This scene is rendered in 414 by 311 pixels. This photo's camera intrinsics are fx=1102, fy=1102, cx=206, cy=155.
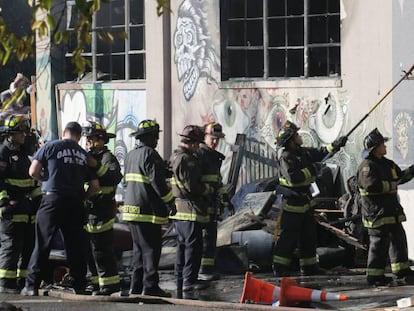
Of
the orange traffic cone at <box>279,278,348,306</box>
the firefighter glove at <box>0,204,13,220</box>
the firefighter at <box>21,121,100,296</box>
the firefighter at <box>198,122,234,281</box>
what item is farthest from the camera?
the firefighter at <box>198,122,234,281</box>

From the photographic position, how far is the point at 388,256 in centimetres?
1339

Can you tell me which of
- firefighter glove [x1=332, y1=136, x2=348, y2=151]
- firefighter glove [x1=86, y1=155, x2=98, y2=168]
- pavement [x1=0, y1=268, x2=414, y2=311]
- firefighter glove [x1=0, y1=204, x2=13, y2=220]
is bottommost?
pavement [x1=0, y1=268, x2=414, y2=311]

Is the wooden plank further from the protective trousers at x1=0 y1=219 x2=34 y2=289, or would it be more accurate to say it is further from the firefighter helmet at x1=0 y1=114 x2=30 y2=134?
the firefighter helmet at x1=0 y1=114 x2=30 y2=134

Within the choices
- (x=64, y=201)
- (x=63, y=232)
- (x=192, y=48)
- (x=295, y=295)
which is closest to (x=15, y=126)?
(x=64, y=201)

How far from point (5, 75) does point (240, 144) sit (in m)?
9.71

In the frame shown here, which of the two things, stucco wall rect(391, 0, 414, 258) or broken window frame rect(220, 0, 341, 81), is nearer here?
stucco wall rect(391, 0, 414, 258)

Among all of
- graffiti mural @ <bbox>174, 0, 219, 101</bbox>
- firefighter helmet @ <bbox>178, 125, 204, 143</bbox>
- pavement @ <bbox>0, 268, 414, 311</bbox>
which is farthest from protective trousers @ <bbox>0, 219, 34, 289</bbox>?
graffiti mural @ <bbox>174, 0, 219, 101</bbox>

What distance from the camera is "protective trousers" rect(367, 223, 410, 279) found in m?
12.5

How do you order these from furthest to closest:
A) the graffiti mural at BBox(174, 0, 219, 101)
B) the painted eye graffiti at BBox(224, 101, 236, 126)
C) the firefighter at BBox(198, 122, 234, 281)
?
the graffiti mural at BBox(174, 0, 219, 101) < the painted eye graffiti at BBox(224, 101, 236, 126) < the firefighter at BBox(198, 122, 234, 281)

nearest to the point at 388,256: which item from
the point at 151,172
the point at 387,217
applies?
the point at 387,217

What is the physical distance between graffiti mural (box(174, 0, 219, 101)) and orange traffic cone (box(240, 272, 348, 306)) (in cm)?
781

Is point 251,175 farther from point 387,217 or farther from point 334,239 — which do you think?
point 387,217

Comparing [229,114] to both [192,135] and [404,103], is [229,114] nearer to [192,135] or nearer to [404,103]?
[404,103]

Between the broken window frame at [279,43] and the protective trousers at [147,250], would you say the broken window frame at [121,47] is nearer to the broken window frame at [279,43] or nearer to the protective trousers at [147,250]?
the broken window frame at [279,43]
